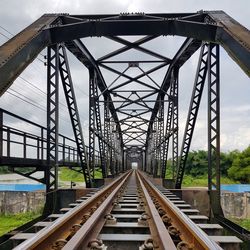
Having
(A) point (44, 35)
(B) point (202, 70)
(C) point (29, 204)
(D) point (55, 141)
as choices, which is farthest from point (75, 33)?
(C) point (29, 204)

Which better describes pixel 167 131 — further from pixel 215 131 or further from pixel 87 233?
pixel 87 233

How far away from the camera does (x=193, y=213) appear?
19.3ft

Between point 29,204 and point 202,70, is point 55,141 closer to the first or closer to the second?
point 202,70

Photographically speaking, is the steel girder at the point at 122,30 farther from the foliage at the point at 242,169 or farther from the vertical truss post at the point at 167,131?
the foliage at the point at 242,169

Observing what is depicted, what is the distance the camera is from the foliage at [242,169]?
54.9 meters

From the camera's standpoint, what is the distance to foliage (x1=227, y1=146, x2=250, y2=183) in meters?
54.9

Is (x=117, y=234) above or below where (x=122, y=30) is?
below

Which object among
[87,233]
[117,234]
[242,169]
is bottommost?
[242,169]

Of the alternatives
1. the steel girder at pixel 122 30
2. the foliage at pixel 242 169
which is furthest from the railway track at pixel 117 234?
the foliage at pixel 242 169

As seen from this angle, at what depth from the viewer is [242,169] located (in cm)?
5569

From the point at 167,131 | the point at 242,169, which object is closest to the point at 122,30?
the point at 167,131

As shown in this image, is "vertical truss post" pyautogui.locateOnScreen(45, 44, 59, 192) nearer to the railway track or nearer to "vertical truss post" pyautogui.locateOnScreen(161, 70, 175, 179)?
the railway track

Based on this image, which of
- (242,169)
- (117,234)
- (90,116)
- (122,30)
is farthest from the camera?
(242,169)

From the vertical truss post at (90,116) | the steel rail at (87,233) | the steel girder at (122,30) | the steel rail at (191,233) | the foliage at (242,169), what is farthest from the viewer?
the foliage at (242,169)
